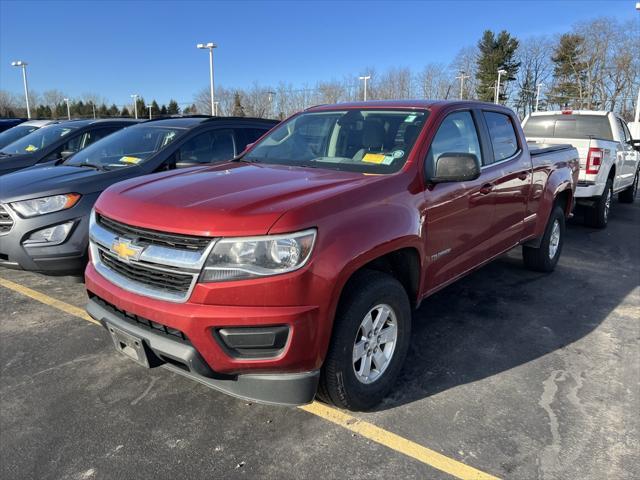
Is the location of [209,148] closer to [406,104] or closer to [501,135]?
[406,104]

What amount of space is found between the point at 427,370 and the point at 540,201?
2.59 metres

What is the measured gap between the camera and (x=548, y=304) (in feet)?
15.9

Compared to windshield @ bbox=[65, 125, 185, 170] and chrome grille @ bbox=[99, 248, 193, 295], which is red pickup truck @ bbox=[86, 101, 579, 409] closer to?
chrome grille @ bbox=[99, 248, 193, 295]

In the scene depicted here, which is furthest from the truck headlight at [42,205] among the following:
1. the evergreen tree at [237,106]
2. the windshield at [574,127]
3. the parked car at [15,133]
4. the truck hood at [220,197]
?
the evergreen tree at [237,106]

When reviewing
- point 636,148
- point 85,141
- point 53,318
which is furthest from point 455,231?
point 636,148

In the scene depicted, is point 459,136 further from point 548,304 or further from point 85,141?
point 85,141

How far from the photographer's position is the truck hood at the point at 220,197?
2.38 m

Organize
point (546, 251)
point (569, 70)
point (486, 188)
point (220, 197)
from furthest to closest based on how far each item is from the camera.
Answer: point (569, 70) → point (546, 251) → point (486, 188) → point (220, 197)

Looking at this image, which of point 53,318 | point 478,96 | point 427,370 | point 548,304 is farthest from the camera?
point 478,96

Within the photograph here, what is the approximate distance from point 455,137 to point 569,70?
64.3 m

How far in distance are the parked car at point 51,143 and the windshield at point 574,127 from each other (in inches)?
302

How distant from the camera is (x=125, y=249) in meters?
2.69

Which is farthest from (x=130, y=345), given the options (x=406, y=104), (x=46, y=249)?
(x=406, y=104)

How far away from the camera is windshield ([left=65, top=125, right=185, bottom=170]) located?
5289 millimetres
